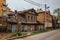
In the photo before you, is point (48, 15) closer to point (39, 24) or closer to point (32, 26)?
point (39, 24)

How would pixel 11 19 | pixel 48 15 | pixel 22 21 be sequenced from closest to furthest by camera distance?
1. pixel 11 19
2. pixel 22 21
3. pixel 48 15

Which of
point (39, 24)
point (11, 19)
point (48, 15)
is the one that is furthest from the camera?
point (48, 15)

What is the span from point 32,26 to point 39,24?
16.4ft

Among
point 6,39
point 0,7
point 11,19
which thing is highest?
point 0,7

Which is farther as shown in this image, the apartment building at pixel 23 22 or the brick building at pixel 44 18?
the brick building at pixel 44 18

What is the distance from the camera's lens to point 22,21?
50.7 meters

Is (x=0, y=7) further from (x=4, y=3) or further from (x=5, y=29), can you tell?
(x=5, y=29)

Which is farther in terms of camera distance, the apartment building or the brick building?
the brick building

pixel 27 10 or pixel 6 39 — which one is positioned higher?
pixel 27 10

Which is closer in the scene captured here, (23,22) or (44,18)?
(23,22)

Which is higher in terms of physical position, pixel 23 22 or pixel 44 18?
pixel 44 18

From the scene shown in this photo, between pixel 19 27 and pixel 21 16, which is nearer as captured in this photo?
pixel 19 27

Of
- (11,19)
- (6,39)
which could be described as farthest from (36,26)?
(6,39)

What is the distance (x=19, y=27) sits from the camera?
1887 inches
